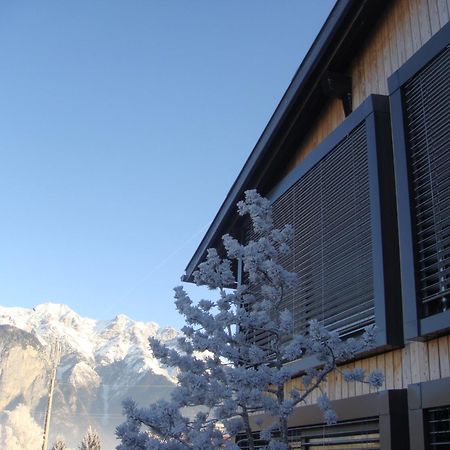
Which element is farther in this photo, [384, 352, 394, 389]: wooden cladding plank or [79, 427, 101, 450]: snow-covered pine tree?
[79, 427, 101, 450]: snow-covered pine tree

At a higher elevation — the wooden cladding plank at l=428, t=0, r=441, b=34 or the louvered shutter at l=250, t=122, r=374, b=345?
the wooden cladding plank at l=428, t=0, r=441, b=34

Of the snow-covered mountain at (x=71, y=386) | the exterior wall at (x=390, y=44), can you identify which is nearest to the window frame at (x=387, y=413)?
the exterior wall at (x=390, y=44)

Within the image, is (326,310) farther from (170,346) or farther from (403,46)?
(403,46)

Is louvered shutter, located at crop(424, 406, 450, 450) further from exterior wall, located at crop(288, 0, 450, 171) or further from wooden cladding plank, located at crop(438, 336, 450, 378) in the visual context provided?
exterior wall, located at crop(288, 0, 450, 171)

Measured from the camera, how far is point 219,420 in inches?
179

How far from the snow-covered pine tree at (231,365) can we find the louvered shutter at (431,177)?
0.67 m

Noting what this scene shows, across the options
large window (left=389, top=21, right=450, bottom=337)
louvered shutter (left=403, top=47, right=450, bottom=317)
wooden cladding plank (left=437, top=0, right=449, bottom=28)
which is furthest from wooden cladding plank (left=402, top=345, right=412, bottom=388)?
wooden cladding plank (left=437, top=0, right=449, bottom=28)

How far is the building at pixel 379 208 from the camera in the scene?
4.28 m

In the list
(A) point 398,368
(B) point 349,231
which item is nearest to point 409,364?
(A) point 398,368

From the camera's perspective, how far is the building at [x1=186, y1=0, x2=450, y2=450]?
428 centimetres

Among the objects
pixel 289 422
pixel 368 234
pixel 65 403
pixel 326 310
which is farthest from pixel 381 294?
A: pixel 65 403

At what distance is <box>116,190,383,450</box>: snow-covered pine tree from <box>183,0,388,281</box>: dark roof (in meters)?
2.18

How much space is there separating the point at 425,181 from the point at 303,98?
256 cm

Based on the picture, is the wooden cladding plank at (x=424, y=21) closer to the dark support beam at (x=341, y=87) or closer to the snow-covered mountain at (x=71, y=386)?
the dark support beam at (x=341, y=87)
